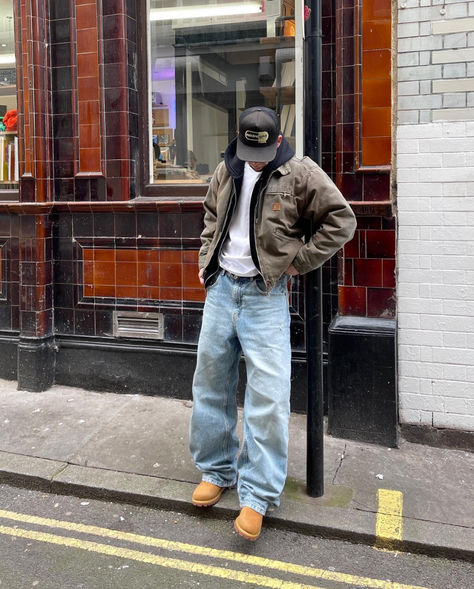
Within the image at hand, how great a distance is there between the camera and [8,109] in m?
5.92

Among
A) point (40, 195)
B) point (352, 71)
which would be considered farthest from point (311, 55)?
point (40, 195)

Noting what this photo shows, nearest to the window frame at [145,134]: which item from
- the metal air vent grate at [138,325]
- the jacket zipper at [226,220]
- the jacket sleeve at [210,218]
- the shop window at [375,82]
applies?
the metal air vent grate at [138,325]

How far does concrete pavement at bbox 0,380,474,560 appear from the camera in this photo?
3297mm

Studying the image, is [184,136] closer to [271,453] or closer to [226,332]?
[226,332]

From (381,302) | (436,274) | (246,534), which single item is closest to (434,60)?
(436,274)

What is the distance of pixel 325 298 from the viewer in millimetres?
4727

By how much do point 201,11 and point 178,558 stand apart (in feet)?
15.2

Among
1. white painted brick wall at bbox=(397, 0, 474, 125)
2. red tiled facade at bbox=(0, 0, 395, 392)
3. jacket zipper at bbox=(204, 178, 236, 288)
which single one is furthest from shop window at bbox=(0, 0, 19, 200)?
white painted brick wall at bbox=(397, 0, 474, 125)

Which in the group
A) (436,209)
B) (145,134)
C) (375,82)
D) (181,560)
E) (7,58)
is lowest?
(181,560)

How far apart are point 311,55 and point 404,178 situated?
54.5 inches

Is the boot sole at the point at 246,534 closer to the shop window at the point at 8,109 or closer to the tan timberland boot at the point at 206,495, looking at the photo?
the tan timberland boot at the point at 206,495

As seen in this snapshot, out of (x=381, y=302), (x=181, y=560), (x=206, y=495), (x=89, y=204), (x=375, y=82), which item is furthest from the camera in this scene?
(x=89, y=204)

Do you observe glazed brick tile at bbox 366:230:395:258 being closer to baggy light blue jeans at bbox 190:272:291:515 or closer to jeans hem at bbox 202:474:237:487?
baggy light blue jeans at bbox 190:272:291:515

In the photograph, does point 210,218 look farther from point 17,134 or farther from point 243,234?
point 17,134
